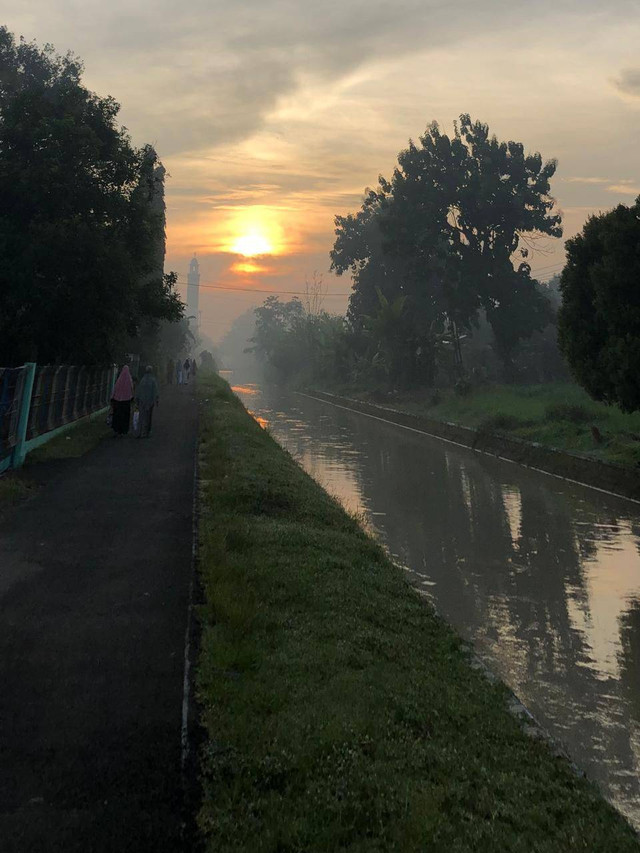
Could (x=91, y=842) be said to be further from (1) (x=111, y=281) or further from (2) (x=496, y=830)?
(1) (x=111, y=281)

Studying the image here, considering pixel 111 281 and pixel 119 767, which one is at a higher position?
pixel 111 281

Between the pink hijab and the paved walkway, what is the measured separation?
10446mm

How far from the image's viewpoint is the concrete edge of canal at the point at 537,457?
20.0 meters

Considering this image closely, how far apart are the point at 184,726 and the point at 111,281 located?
65.5ft

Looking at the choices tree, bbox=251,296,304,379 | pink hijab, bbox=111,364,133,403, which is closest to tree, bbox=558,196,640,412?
pink hijab, bbox=111,364,133,403

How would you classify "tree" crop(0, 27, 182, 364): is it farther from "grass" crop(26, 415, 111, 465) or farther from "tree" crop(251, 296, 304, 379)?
"tree" crop(251, 296, 304, 379)

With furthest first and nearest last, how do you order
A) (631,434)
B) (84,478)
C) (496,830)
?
Result: (631,434)
(84,478)
(496,830)

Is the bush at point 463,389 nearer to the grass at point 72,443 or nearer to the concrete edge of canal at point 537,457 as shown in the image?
the concrete edge of canal at point 537,457

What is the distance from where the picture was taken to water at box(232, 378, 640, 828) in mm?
7148

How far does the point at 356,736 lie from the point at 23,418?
1354 cm

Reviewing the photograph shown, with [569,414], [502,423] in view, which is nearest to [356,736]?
[569,414]

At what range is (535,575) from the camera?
39.3 ft

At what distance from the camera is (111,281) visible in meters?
23.7

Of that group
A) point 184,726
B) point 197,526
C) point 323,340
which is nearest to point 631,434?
point 197,526
